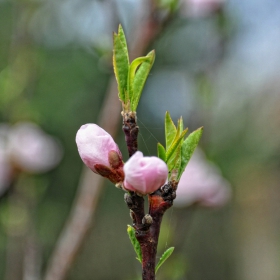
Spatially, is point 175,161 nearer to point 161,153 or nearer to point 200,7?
point 161,153

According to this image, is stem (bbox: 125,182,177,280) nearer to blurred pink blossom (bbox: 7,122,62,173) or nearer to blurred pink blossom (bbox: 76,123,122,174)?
blurred pink blossom (bbox: 76,123,122,174)

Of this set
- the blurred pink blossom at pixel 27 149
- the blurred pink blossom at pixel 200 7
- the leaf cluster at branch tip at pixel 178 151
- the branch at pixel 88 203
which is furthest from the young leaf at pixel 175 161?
the blurred pink blossom at pixel 27 149

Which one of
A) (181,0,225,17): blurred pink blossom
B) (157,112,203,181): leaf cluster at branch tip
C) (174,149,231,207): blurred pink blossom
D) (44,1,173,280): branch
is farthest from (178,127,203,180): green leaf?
(181,0,225,17): blurred pink blossom

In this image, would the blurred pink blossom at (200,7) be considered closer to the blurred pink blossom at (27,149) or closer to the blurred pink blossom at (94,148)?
the blurred pink blossom at (27,149)

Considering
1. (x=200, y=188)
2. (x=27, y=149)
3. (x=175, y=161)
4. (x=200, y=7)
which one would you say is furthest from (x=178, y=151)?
(x=27, y=149)

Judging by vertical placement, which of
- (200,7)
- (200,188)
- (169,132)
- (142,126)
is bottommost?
(169,132)

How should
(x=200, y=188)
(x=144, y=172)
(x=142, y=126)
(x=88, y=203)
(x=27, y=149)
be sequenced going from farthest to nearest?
1. (x=142, y=126)
2. (x=27, y=149)
3. (x=200, y=188)
4. (x=88, y=203)
5. (x=144, y=172)

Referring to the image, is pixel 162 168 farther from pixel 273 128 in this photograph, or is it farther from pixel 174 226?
pixel 273 128
